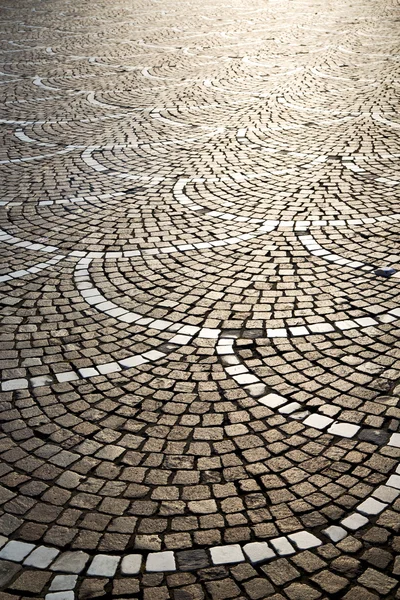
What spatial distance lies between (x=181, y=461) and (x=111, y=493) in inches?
17.0

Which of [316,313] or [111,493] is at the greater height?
[316,313]

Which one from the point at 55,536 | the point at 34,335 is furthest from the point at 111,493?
the point at 34,335

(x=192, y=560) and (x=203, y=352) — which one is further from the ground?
(x=203, y=352)

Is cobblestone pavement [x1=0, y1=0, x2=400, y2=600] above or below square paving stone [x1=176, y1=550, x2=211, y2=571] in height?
above

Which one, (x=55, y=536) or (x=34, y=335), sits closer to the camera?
(x=55, y=536)

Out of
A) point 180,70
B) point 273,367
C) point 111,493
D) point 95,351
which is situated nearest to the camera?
point 111,493

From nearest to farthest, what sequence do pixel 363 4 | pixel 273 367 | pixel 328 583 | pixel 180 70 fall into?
pixel 328 583 → pixel 273 367 → pixel 180 70 → pixel 363 4

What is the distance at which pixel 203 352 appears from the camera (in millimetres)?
4430

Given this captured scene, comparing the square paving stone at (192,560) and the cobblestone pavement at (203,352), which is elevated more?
the cobblestone pavement at (203,352)

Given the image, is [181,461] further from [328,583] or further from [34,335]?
[34,335]

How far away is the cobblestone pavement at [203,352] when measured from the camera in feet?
9.84

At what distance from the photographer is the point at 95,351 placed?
4.53 m

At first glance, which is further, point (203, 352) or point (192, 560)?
point (203, 352)

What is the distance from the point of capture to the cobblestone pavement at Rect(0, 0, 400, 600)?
3000mm
